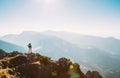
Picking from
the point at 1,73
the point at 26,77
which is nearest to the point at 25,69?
the point at 26,77

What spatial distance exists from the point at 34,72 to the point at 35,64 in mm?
5031

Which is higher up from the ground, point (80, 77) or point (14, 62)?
point (14, 62)

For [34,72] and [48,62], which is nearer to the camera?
[34,72]

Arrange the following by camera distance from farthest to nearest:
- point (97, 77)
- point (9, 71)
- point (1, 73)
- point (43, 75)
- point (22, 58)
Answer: point (97, 77)
point (22, 58)
point (43, 75)
point (9, 71)
point (1, 73)

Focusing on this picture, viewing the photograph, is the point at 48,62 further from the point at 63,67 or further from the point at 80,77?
the point at 80,77

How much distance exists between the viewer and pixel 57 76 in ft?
339

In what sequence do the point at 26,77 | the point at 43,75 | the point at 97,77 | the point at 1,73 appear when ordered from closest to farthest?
the point at 1,73 < the point at 26,77 < the point at 43,75 < the point at 97,77

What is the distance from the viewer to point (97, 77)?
438 ft

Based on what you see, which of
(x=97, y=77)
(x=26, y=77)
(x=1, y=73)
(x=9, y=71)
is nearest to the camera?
(x=1, y=73)

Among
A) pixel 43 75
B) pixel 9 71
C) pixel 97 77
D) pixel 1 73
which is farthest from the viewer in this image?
pixel 97 77

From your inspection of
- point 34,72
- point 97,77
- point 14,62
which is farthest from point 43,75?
point 97,77

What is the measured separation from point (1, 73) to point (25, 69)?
712 inches

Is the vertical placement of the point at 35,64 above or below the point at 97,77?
above

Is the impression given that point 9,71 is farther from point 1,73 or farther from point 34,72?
point 34,72
